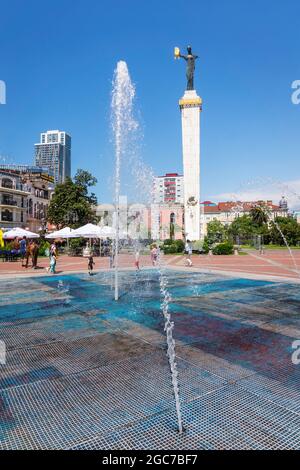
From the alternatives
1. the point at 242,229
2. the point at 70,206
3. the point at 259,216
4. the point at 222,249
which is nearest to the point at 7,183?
the point at 70,206

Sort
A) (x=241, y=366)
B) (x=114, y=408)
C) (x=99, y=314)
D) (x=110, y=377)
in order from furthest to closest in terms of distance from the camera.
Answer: (x=99, y=314)
(x=241, y=366)
(x=110, y=377)
(x=114, y=408)

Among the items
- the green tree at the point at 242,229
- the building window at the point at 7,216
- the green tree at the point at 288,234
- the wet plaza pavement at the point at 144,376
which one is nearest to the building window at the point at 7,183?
the building window at the point at 7,216

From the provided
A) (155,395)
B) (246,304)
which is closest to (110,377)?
(155,395)

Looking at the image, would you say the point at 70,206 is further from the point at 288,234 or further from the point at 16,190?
the point at 288,234

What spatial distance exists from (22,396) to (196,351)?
9.56ft

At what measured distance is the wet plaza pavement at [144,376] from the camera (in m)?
3.33

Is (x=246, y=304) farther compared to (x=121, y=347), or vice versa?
(x=246, y=304)

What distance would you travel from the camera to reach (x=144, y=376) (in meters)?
4.63

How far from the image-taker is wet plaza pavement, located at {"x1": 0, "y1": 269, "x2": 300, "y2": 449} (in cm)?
333

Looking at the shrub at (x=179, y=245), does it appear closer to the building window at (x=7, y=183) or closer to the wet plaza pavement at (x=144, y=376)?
the wet plaza pavement at (x=144, y=376)

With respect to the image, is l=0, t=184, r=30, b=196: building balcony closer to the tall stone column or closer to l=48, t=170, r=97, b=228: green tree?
l=48, t=170, r=97, b=228: green tree
